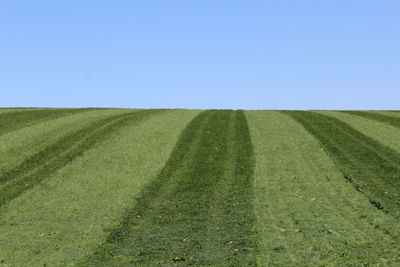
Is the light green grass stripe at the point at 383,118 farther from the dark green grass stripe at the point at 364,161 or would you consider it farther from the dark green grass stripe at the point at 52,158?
the dark green grass stripe at the point at 52,158

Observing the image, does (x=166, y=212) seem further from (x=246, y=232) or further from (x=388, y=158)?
(x=388, y=158)

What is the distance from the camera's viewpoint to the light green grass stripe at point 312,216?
10.2 metres

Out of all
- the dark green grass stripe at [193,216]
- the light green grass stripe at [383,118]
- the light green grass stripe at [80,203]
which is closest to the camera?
the dark green grass stripe at [193,216]

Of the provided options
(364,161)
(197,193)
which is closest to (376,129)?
(364,161)

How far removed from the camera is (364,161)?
814 inches

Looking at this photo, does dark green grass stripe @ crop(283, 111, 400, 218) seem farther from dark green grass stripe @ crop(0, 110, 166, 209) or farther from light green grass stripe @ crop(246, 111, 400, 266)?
dark green grass stripe @ crop(0, 110, 166, 209)

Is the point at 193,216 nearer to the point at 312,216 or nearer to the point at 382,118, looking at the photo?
the point at 312,216

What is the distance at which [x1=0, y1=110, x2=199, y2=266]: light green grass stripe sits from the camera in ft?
36.4

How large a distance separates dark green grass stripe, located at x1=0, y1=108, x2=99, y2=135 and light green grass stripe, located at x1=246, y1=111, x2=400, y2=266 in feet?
43.6

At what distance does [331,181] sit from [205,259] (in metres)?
8.75

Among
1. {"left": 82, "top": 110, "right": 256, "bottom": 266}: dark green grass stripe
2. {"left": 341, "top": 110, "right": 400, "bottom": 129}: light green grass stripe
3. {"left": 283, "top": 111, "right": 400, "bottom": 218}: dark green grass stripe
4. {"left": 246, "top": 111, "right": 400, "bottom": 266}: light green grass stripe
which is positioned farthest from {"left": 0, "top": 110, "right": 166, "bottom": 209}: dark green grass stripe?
{"left": 341, "top": 110, "right": 400, "bottom": 129}: light green grass stripe

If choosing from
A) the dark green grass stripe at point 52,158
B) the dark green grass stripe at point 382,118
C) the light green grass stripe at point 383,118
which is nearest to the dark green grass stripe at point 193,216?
the dark green grass stripe at point 52,158

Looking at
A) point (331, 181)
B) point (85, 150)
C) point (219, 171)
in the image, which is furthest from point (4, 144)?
point (331, 181)

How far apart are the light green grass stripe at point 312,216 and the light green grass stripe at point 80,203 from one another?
3.84 m
